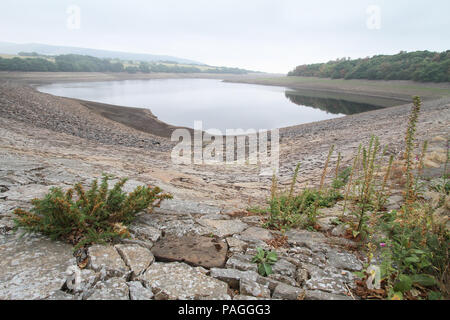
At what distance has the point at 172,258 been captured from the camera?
105 inches

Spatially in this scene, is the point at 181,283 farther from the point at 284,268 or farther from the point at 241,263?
the point at 284,268

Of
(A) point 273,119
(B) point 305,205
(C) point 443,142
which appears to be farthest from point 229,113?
(B) point 305,205

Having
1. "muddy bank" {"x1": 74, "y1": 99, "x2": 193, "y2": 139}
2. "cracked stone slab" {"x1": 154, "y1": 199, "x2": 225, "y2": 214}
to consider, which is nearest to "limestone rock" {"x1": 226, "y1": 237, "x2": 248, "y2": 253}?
"cracked stone slab" {"x1": 154, "y1": 199, "x2": 225, "y2": 214}

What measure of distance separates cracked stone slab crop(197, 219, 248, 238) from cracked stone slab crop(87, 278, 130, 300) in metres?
1.33

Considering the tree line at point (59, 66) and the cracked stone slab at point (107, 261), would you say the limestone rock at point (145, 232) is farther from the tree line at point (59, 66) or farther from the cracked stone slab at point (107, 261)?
the tree line at point (59, 66)

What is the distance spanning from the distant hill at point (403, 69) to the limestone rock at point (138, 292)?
64.2m

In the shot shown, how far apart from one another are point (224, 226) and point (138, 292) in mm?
1620

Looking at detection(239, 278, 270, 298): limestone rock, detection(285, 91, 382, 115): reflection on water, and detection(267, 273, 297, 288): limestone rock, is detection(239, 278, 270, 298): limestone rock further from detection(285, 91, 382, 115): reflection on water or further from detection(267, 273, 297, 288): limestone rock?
detection(285, 91, 382, 115): reflection on water

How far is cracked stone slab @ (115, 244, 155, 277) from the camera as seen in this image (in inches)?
96.0

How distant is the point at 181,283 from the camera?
2.31 metres

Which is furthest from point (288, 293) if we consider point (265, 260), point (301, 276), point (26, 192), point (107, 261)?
point (26, 192)

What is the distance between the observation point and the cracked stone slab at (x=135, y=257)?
2.44 m

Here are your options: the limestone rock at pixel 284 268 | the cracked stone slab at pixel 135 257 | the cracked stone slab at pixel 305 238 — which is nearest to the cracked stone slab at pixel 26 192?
the cracked stone slab at pixel 135 257

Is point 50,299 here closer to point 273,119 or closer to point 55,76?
point 273,119
